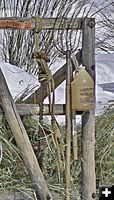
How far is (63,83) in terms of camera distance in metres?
5.86

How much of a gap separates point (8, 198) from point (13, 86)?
169 centimetres

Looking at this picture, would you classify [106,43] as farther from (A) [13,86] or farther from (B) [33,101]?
(B) [33,101]

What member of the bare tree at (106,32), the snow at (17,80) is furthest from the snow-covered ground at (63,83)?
the bare tree at (106,32)

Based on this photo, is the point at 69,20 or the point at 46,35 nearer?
the point at 69,20

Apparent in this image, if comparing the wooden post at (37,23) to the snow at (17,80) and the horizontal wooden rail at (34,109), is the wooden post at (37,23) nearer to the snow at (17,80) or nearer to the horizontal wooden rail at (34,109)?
the horizontal wooden rail at (34,109)

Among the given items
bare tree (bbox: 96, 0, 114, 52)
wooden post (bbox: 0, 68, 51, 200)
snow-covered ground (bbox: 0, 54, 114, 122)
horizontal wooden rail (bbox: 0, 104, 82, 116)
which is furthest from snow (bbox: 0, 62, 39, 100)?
bare tree (bbox: 96, 0, 114, 52)

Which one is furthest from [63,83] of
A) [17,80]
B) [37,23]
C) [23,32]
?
[37,23]

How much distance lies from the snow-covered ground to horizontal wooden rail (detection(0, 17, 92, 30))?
0.90 metres

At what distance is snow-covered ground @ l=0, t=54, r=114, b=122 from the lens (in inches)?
186

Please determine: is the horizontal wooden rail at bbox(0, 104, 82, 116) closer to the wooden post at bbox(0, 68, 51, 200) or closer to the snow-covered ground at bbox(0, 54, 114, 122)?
the wooden post at bbox(0, 68, 51, 200)

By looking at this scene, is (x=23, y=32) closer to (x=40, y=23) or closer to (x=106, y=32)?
(x=106, y=32)

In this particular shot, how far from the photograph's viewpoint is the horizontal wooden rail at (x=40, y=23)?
3178mm

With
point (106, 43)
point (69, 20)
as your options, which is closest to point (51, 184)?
point (69, 20)

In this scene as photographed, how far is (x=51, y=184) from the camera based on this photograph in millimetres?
3492
